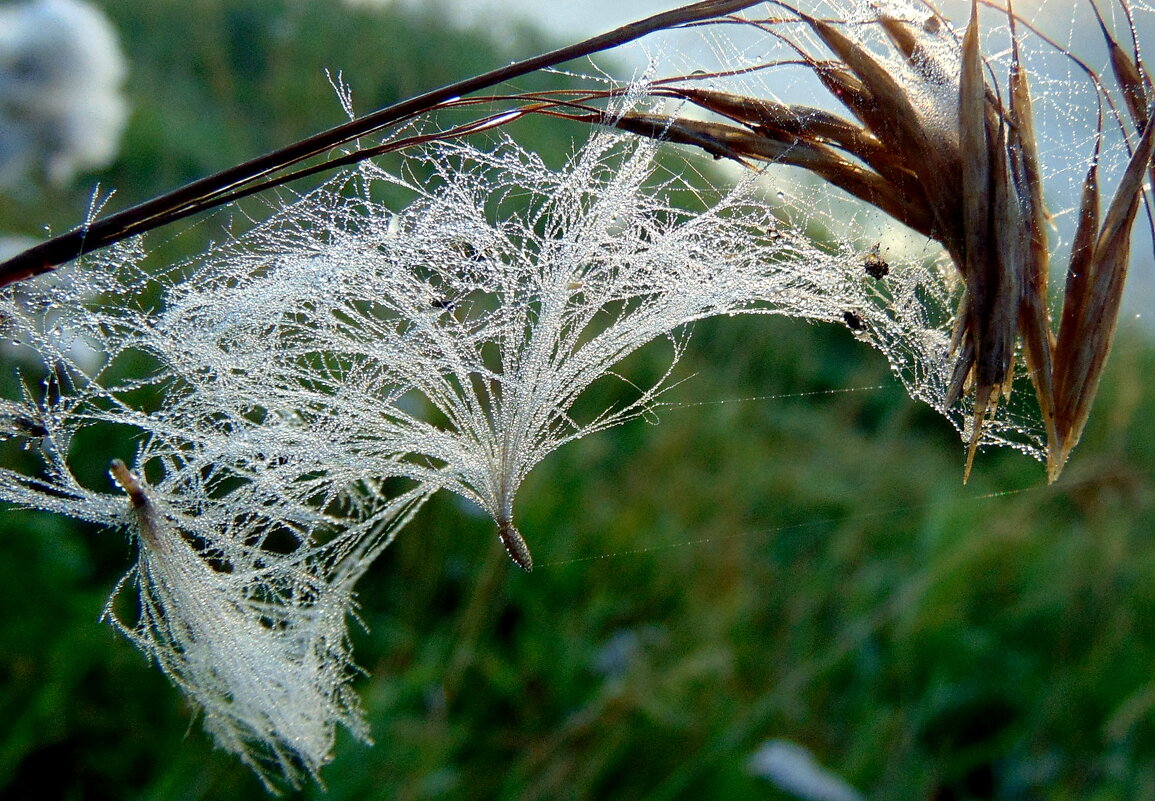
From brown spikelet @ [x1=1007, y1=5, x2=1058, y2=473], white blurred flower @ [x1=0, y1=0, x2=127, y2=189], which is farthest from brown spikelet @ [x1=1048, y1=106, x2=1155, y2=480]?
white blurred flower @ [x1=0, y1=0, x2=127, y2=189]

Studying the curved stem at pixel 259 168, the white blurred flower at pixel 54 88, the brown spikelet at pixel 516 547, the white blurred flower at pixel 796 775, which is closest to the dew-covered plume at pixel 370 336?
the brown spikelet at pixel 516 547

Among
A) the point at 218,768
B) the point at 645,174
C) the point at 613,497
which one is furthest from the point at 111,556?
the point at 645,174

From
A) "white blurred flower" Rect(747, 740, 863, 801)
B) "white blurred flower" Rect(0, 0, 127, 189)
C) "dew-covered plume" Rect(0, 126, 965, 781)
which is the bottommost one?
"white blurred flower" Rect(747, 740, 863, 801)

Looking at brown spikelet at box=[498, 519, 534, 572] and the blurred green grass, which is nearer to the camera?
brown spikelet at box=[498, 519, 534, 572]

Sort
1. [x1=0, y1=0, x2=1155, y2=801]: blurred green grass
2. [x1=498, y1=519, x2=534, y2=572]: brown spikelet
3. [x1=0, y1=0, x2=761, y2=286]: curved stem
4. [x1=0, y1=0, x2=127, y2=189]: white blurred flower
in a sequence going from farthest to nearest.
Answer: [x1=0, y1=0, x2=127, y2=189]: white blurred flower → [x1=0, y1=0, x2=1155, y2=801]: blurred green grass → [x1=498, y1=519, x2=534, y2=572]: brown spikelet → [x1=0, y1=0, x2=761, y2=286]: curved stem

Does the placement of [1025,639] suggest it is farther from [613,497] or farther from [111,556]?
[111,556]

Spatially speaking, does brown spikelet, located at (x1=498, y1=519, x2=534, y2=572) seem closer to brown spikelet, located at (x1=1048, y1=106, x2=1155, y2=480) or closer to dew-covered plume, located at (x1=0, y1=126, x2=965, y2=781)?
dew-covered plume, located at (x1=0, y1=126, x2=965, y2=781)

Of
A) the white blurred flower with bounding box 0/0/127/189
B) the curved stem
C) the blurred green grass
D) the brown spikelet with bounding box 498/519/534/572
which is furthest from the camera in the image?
the white blurred flower with bounding box 0/0/127/189
